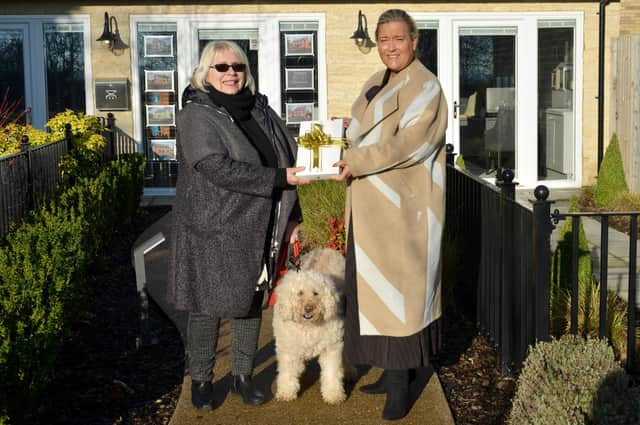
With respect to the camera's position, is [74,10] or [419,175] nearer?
[419,175]

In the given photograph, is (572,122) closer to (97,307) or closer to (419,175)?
(97,307)

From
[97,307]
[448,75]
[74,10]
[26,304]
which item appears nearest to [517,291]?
[26,304]

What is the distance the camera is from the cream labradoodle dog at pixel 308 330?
4.55 m

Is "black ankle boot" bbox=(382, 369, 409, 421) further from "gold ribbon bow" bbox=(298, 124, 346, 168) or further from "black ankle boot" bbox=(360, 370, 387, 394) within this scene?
"gold ribbon bow" bbox=(298, 124, 346, 168)

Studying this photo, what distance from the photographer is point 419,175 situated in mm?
4469

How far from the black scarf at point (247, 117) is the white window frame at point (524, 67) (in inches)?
331

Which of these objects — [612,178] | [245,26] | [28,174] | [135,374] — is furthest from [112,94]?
[135,374]

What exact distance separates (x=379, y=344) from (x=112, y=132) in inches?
310

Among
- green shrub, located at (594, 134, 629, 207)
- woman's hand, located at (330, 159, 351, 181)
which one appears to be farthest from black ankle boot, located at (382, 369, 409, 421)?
green shrub, located at (594, 134, 629, 207)

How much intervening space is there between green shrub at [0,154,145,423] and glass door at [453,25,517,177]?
6602 millimetres

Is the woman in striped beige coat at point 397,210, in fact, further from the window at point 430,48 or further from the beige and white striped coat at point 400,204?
the window at point 430,48

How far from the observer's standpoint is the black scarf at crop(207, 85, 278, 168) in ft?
14.9

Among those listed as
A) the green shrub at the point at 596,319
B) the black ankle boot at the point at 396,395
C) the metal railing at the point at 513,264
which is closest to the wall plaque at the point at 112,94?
the metal railing at the point at 513,264

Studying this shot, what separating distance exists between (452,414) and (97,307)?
3270 millimetres
